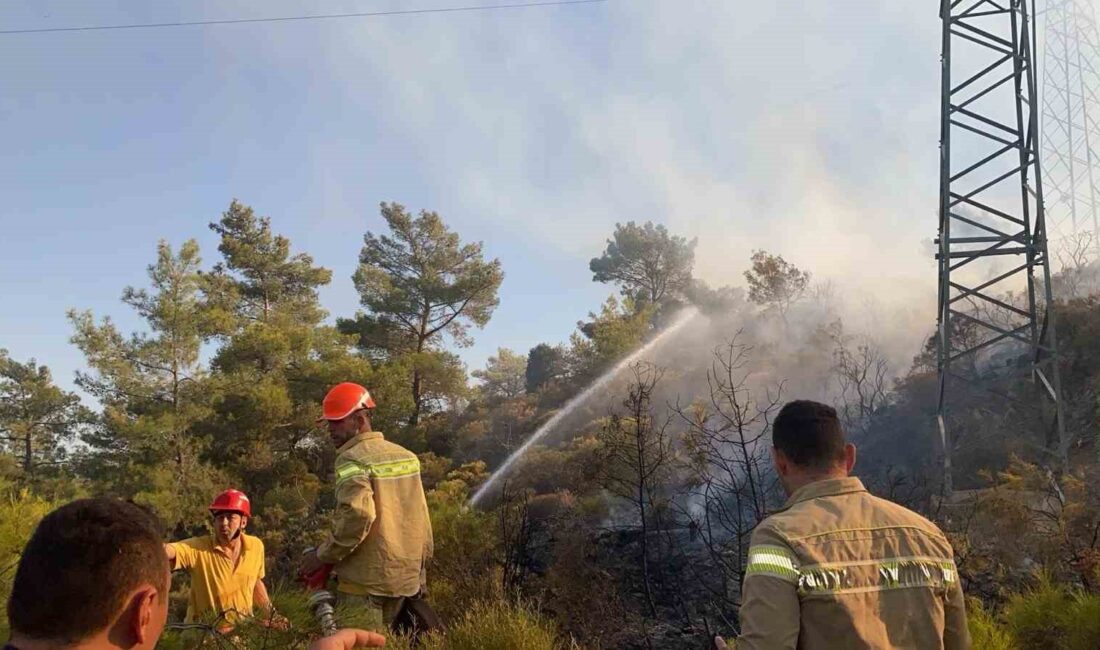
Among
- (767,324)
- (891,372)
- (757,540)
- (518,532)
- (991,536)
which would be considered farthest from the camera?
(767,324)

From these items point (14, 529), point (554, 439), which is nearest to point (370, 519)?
point (14, 529)

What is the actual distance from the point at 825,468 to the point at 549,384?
30567 mm

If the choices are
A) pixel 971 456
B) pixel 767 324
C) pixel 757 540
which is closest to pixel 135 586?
pixel 757 540

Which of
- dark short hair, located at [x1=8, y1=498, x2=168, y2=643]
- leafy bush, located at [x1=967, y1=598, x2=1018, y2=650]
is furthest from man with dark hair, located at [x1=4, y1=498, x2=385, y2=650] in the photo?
leafy bush, located at [x1=967, y1=598, x2=1018, y2=650]

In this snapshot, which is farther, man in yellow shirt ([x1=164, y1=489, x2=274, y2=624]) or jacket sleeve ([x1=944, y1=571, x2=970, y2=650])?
man in yellow shirt ([x1=164, y1=489, x2=274, y2=624])

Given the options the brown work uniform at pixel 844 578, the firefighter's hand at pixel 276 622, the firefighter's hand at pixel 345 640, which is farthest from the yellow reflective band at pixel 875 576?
the firefighter's hand at pixel 276 622

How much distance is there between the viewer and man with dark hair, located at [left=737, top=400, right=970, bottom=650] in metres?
1.87

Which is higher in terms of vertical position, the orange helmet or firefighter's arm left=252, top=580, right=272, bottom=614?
the orange helmet

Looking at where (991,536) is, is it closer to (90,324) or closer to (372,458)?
(372,458)

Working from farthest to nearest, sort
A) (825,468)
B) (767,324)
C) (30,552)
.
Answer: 1. (767,324)
2. (825,468)
3. (30,552)

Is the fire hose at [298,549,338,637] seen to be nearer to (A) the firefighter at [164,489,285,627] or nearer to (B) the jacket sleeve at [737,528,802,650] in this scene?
(A) the firefighter at [164,489,285,627]

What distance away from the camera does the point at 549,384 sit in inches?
1283

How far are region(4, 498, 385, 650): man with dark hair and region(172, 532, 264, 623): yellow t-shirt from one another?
9.55ft

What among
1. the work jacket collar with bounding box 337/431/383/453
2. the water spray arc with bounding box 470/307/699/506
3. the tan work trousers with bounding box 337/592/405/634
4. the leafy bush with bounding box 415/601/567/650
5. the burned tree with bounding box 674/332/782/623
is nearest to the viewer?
the tan work trousers with bounding box 337/592/405/634
